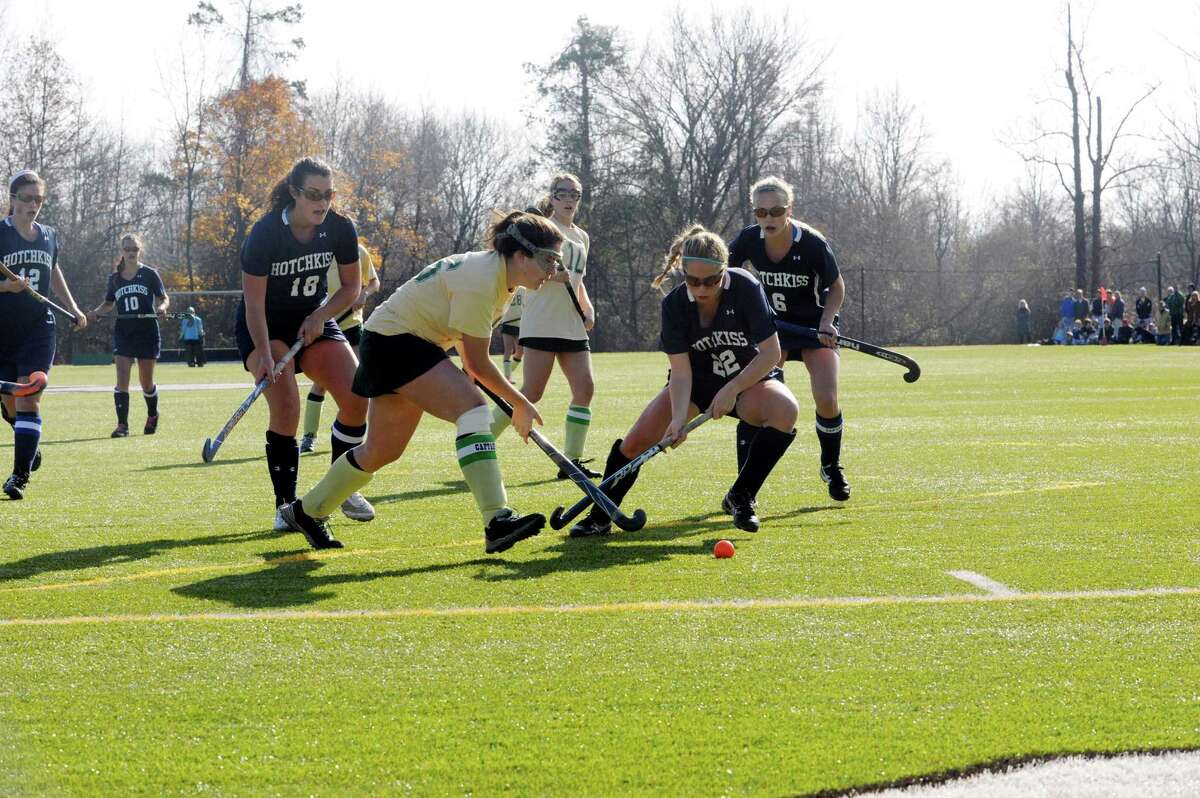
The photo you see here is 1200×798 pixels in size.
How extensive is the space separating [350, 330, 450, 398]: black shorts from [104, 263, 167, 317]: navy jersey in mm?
9424

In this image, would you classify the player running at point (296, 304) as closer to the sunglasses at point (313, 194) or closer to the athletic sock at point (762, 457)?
the sunglasses at point (313, 194)

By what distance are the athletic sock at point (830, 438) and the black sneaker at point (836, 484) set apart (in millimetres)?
56

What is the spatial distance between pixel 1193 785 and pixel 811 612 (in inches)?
69.2

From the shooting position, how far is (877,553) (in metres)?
5.56

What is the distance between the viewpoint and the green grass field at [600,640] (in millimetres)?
3008

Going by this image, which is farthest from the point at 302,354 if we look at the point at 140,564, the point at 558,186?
the point at 558,186

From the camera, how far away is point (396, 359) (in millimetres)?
5418

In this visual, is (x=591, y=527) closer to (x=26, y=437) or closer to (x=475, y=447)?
(x=475, y=447)

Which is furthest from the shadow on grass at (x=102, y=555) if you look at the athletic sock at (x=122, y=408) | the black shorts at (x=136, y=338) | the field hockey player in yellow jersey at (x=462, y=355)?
the black shorts at (x=136, y=338)

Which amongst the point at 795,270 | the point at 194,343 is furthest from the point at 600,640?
the point at 194,343

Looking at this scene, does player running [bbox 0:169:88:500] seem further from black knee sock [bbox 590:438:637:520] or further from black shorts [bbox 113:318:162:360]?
black shorts [bbox 113:318:162:360]

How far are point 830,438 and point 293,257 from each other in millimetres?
3123

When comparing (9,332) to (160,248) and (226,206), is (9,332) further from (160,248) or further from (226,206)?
(160,248)

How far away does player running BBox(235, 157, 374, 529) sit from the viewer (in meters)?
6.52
